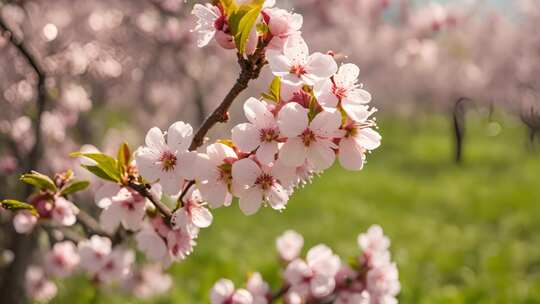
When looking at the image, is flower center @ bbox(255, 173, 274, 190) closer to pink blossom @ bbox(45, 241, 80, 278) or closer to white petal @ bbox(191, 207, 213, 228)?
white petal @ bbox(191, 207, 213, 228)

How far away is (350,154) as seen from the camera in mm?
1538

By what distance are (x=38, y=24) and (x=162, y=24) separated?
1.12 m

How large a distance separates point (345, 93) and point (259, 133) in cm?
23

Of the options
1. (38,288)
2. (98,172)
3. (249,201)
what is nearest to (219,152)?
(249,201)

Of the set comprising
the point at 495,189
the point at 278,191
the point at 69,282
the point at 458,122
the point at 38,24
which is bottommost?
the point at 69,282

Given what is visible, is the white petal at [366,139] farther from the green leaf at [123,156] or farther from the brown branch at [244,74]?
the green leaf at [123,156]

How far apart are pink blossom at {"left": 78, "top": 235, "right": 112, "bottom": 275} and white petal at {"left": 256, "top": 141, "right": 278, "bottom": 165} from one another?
1.43 meters

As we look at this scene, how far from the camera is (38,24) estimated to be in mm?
5195

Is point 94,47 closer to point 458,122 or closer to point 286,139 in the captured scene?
point 458,122

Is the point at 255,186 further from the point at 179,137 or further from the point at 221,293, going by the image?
the point at 221,293

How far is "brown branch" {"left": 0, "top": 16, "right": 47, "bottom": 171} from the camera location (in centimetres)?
253

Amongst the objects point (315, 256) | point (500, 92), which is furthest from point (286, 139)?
point (500, 92)

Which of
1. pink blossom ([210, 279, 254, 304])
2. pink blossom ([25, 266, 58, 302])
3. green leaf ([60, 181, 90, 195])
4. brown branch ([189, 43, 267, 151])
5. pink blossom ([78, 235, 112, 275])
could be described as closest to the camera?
brown branch ([189, 43, 267, 151])

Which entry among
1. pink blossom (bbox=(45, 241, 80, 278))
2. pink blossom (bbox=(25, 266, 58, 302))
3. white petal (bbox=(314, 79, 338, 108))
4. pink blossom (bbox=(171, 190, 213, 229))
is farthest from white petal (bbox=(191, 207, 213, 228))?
pink blossom (bbox=(25, 266, 58, 302))
